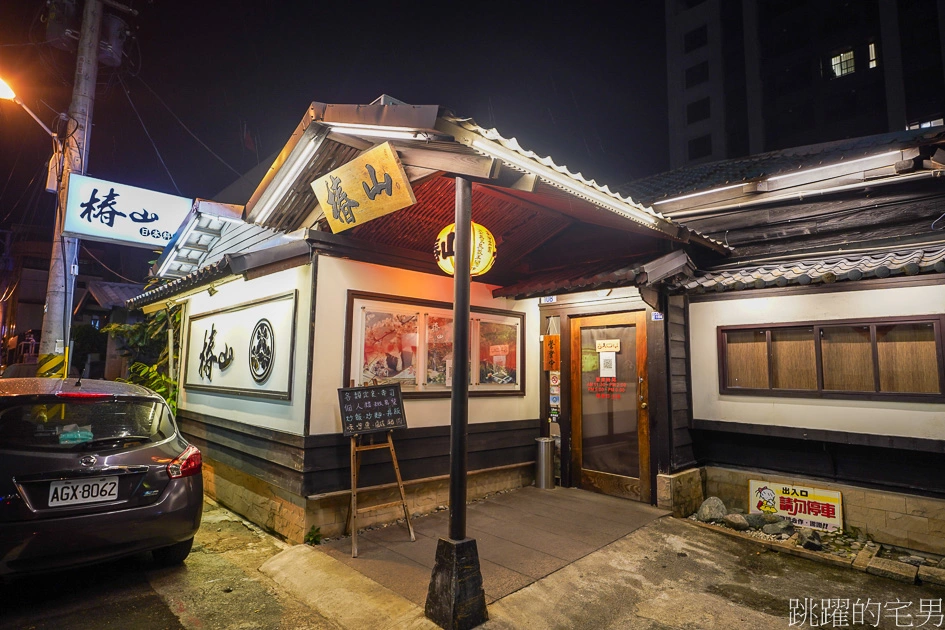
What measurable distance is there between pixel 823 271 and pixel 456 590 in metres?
5.62

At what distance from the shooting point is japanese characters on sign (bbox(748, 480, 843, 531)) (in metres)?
6.12

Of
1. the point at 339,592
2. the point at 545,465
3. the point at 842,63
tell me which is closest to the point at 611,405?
the point at 545,465

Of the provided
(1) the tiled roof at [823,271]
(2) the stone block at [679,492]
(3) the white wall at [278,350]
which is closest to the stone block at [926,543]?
(2) the stone block at [679,492]

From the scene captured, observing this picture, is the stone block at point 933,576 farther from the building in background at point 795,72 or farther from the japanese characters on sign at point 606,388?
the building in background at point 795,72

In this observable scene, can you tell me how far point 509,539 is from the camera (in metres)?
5.61

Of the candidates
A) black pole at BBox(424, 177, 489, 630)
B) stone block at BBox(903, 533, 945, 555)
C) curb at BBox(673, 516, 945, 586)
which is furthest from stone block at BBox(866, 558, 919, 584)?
black pole at BBox(424, 177, 489, 630)

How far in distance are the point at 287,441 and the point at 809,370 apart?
7161 mm

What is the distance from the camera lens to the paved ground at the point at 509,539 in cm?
462

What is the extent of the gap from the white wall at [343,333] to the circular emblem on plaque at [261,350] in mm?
1198

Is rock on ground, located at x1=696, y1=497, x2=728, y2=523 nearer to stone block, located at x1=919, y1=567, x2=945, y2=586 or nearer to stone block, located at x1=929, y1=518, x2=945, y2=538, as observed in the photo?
stone block, located at x1=919, y1=567, x2=945, y2=586

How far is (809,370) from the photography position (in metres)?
6.43

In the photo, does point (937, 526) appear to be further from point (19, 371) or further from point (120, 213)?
point (19, 371)

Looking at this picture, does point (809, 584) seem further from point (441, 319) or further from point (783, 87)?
point (783, 87)

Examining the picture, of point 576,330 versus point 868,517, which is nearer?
point 868,517
